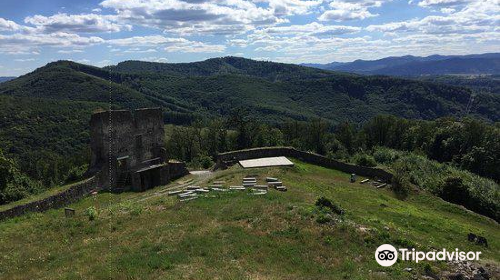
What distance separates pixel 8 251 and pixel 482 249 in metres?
26.2

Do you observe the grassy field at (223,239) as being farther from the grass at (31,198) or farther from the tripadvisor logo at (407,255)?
the grass at (31,198)

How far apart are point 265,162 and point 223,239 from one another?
22.6 meters

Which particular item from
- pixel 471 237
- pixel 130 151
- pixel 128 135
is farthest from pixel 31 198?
pixel 471 237

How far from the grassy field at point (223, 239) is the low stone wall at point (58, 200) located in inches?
38.8

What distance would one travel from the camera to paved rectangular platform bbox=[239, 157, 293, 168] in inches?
1596

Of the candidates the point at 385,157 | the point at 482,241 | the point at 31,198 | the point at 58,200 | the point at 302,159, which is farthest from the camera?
the point at 385,157

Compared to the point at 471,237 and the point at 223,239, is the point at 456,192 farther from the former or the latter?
the point at 223,239

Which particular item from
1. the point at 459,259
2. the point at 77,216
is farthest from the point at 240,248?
the point at 77,216

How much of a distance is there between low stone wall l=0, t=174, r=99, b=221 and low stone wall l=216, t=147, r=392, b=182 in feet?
48.1

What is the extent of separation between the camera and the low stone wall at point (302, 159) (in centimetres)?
4134

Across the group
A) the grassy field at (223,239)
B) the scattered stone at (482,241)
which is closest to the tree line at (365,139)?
the grassy field at (223,239)

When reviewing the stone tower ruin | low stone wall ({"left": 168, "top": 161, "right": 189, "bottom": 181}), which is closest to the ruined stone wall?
the stone tower ruin

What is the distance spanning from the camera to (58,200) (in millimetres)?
29094

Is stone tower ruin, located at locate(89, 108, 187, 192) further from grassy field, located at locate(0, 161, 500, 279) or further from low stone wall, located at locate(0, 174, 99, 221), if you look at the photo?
grassy field, located at locate(0, 161, 500, 279)
